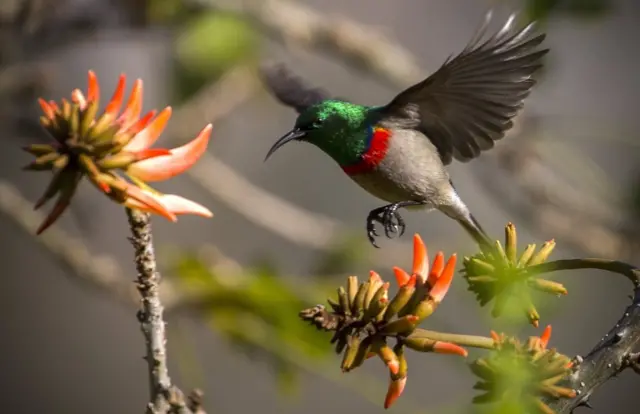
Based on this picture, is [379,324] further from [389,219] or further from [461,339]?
[389,219]

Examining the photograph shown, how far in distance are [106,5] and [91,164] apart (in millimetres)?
1444

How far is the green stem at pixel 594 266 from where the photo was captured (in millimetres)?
693

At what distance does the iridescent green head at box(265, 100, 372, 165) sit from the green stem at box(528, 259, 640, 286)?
1.94ft

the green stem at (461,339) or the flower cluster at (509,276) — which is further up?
the flower cluster at (509,276)

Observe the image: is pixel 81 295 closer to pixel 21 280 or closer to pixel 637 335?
pixel 21 280

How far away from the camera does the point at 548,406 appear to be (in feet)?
2.08

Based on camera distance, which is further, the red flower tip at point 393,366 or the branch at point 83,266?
the branch at point 83,266

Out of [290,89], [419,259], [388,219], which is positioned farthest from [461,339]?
[290,89]

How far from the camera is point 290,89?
160 centimetres

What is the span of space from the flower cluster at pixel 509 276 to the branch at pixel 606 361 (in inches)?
2.2

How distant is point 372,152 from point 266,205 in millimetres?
785

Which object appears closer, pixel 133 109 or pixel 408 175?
pixel 133 109

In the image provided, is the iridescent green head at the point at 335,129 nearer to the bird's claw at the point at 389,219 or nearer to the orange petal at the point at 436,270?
the bird's claw at the point at 389,219

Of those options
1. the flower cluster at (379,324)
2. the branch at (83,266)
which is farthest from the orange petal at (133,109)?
the branch at (83,266)
